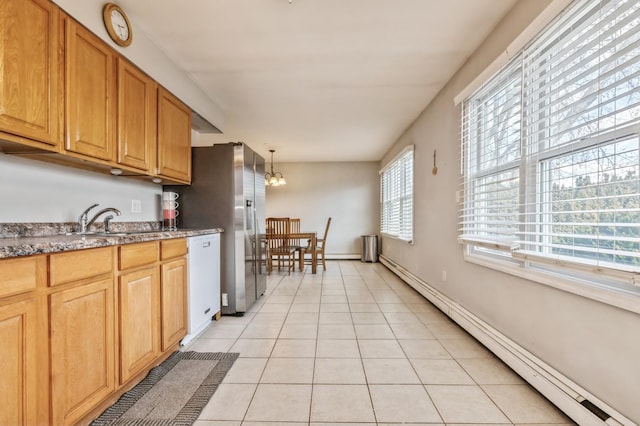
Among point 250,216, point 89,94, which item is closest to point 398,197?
point 250,216

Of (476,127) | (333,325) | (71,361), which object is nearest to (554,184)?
(476,127)

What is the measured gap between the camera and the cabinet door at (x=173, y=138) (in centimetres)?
243

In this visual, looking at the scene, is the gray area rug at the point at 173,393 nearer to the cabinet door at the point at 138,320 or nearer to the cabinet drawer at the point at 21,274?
the cabinet door at the point at 138,320

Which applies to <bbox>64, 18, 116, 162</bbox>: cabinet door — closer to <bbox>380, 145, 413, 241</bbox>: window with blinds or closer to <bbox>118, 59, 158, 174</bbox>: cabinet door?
<bbox>118, 59, 158, 174</bbox>: cabinet door

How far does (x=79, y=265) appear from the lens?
1340mm

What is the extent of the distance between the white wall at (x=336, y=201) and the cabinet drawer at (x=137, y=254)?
525cm

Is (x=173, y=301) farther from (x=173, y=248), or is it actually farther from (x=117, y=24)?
(x=117, y=24)

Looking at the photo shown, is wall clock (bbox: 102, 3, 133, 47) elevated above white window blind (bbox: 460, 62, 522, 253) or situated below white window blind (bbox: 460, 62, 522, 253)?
above

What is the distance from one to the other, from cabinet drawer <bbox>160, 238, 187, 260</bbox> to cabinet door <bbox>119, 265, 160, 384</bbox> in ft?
0.44

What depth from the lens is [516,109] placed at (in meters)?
1.96

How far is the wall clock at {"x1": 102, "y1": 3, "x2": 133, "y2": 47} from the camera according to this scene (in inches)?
72.3

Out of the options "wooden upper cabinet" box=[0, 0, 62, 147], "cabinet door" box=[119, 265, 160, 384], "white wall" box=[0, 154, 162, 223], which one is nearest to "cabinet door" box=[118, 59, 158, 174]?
"white wall" box=[0, 154, 162, 223]

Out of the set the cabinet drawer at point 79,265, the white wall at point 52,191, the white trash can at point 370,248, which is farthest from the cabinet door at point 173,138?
the white trash can at point 370,248

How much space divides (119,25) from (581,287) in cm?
309
